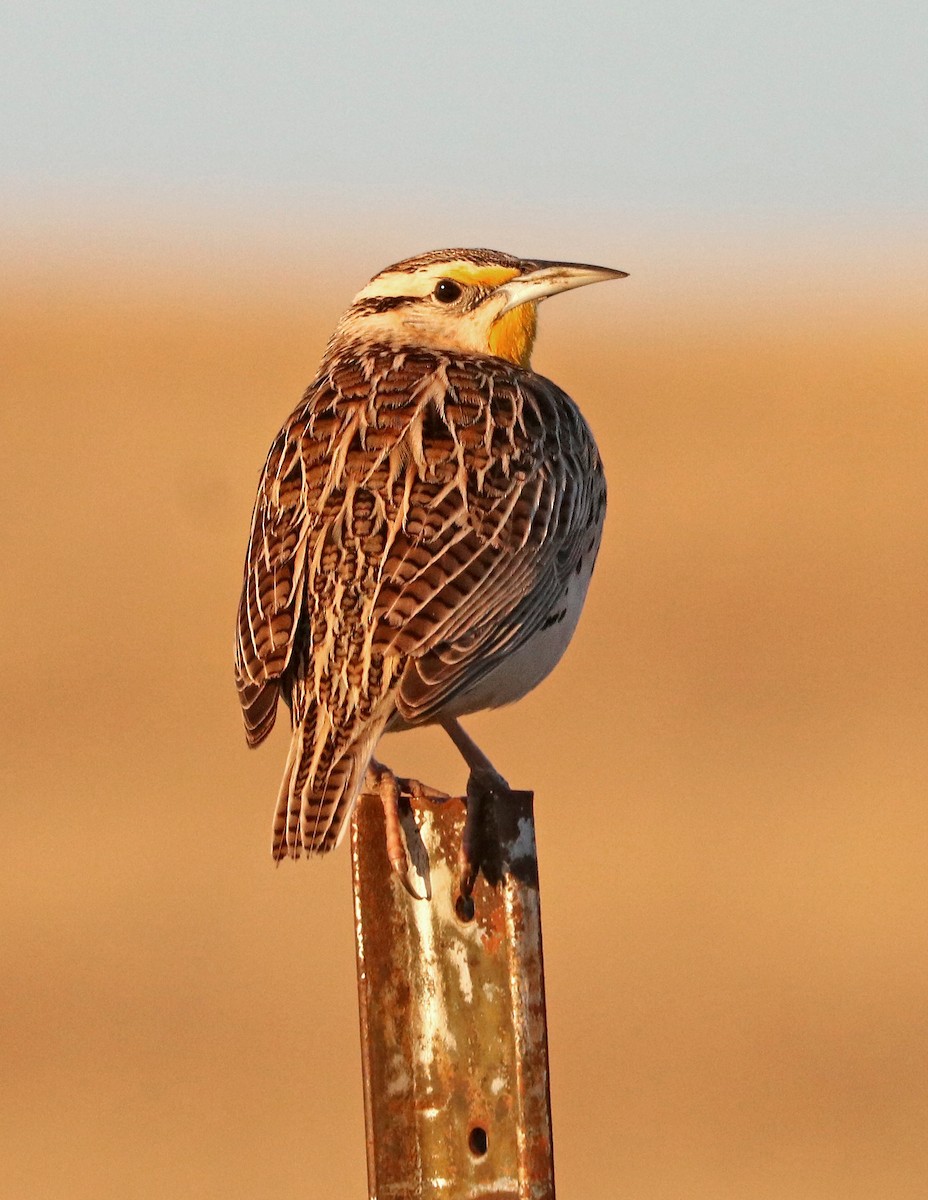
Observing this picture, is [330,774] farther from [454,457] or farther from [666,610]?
[666,610]

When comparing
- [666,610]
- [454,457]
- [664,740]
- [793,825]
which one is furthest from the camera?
[666,610]

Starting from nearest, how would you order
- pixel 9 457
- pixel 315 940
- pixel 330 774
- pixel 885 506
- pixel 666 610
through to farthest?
→ pixel 330 774 < pixel 315 940 < pixel 666 610 < pixel 885 506 < pixel 9 457

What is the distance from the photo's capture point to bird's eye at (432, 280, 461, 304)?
700 cm

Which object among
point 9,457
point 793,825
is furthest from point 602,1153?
point 9,457

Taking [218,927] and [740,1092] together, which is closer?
[740,1092]

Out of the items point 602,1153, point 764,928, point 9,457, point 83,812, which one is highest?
point 9,457

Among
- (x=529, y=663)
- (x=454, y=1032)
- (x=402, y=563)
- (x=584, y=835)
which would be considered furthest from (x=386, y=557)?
(x=584, y=835)

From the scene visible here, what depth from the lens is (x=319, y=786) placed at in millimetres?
4867

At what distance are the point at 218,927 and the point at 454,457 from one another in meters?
9.00

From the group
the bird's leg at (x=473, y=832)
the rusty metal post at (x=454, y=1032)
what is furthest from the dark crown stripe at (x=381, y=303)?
the rusty metal post at (x=454, y=1032)

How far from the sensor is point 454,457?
225 inches

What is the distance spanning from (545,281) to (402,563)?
1800mm

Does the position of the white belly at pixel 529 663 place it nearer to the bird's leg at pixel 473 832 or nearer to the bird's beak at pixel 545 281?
the bird's leg at pixel 473 832

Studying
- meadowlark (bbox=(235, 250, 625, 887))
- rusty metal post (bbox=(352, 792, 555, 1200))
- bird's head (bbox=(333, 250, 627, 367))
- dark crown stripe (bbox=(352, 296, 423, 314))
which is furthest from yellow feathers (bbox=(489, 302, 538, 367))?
rusty metal post (bbox=(352, 792, 555, 1200))
